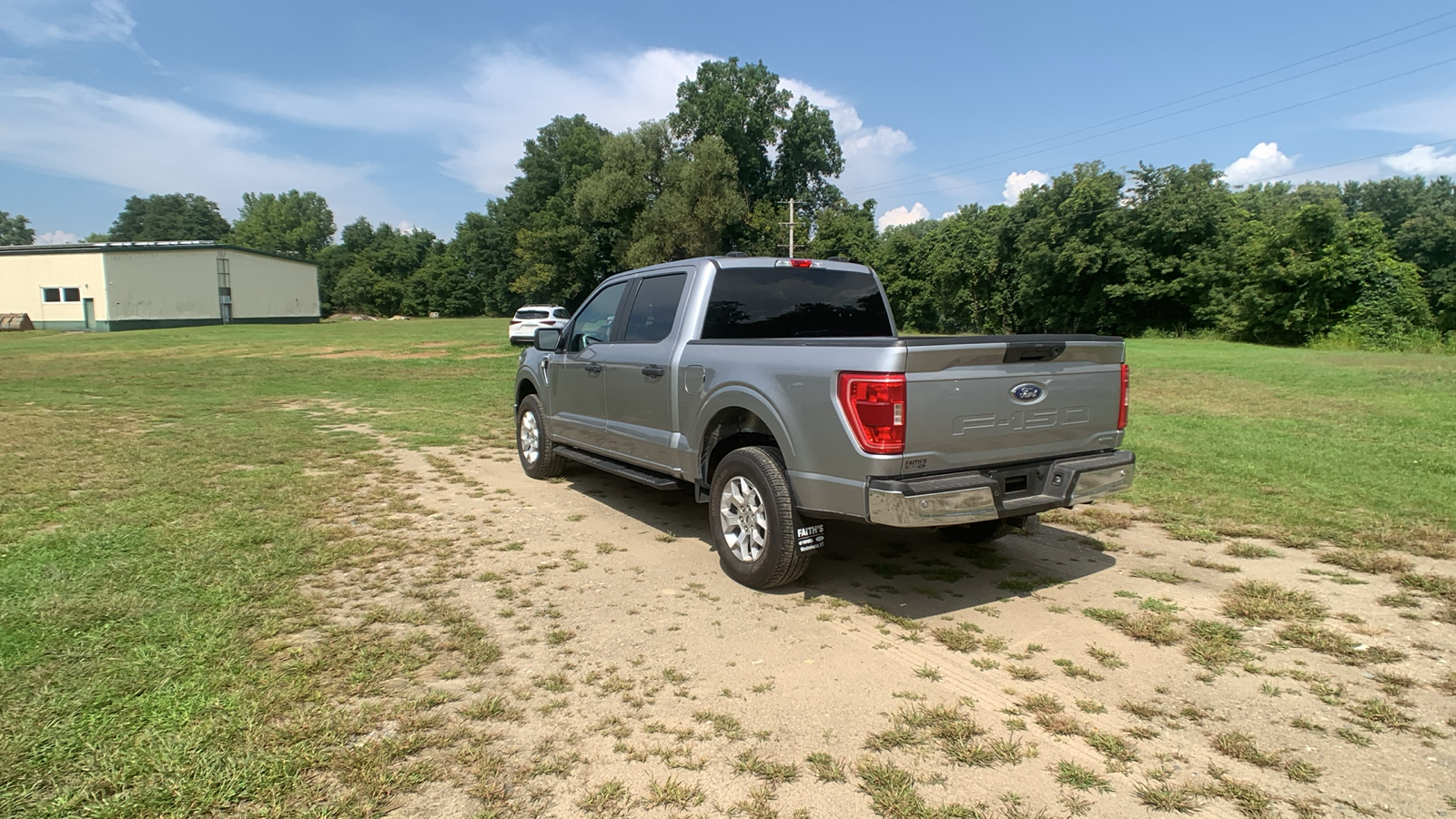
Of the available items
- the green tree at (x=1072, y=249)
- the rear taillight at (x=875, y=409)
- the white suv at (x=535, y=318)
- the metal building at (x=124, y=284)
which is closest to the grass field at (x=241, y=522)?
the rear taillight at (x=875, y=409)

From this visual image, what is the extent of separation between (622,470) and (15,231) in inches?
7588

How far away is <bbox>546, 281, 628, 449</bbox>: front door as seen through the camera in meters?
6.48

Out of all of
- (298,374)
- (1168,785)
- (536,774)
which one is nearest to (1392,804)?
(1168,785)

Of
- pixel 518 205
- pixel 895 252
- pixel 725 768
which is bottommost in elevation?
pixel 725 768

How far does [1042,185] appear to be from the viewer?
49.3 m

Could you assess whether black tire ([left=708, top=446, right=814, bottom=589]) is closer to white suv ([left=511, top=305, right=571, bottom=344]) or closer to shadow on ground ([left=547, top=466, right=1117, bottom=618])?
shadow on ground ([left=547, top=466, right=1117, bottom=618])

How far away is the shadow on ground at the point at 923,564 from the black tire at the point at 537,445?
135 cm

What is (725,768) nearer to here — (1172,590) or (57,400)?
(1172,590)

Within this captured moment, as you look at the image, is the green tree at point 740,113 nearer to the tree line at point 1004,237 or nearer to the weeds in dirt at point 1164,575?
the tree line at point 1004,237

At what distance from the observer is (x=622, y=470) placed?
6.03m

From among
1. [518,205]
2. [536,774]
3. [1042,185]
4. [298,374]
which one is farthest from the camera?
[518,205]

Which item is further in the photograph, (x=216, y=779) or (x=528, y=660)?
(x=528, y=660)

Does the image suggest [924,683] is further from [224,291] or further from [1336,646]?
[224,291]

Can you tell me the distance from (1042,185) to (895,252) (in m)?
12.1
